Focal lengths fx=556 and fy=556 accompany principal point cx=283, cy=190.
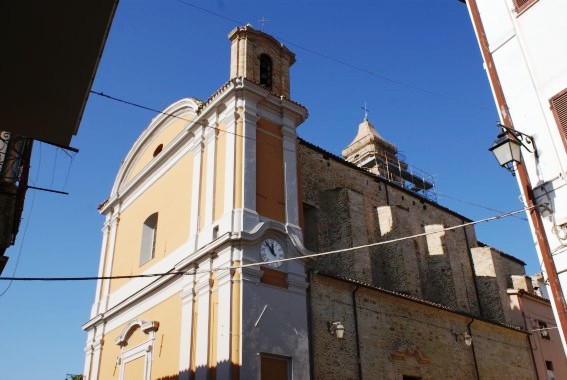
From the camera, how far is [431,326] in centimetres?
1577

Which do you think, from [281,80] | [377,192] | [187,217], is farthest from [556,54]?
[377,192]

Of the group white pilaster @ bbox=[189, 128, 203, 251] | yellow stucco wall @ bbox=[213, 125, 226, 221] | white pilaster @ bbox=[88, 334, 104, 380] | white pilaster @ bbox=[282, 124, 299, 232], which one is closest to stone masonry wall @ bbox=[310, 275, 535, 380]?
white pilaster @ bbox=[282, 124, 299, 232]

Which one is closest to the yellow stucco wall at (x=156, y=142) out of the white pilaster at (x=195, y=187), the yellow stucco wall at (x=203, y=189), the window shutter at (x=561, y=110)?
the white pilaster at (x=195, y=187)

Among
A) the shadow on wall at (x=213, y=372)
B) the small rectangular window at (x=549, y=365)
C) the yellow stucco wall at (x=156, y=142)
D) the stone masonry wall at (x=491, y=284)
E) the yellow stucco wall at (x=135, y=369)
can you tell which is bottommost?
the shadow on wall at (x=213, y=372)

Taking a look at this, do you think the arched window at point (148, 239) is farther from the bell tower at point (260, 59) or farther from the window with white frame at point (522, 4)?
the window with white frame at point (522, 4)

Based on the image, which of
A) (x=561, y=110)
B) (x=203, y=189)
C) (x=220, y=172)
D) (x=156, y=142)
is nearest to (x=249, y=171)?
(x=220, y=172)

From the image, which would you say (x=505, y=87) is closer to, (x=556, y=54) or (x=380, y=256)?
(x=556, y=54)

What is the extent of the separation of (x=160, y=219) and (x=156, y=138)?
10.4ft

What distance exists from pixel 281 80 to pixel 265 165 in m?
3.24

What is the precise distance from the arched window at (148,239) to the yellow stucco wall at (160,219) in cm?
15

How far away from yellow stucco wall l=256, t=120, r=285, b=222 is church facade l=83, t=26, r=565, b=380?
4cm

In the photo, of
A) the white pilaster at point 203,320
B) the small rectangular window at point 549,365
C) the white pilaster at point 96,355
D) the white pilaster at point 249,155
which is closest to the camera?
the white pilaster at point 203,320

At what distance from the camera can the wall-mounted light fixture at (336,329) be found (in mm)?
12789

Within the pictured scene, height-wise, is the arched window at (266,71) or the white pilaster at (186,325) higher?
the arched window at (266,71)
